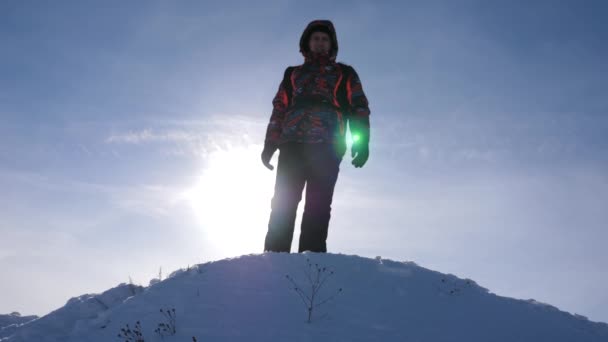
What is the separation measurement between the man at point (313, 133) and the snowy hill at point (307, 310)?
950 millimetres

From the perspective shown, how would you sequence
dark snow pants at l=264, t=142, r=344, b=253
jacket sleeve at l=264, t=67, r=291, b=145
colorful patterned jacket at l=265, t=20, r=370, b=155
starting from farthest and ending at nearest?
jacket sleeve at l=264, t=67, r=291, b=145
colorful patterned jacket at l=265, t=20, r=370, b=155
dark snow pants at l=264, t=142, r=344, b=253

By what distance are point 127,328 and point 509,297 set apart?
376cm

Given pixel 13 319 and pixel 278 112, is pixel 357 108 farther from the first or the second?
pixel 13 319

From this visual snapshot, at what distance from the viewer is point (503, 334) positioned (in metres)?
4.18

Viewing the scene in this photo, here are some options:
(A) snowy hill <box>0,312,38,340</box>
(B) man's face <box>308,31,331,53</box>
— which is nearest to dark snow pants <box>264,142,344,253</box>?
(B) man's face <box>308,31,331,53</box>

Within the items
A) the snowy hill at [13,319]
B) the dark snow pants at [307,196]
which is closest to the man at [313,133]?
the dark snow pants at [307,196]

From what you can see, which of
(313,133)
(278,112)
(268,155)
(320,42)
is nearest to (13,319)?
(268,155)

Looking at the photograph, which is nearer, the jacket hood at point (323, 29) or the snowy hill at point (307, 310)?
the snowy hill at point (307, 310)

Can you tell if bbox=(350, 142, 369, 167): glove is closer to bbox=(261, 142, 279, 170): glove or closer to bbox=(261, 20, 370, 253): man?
bbox=(261, 20, 370, 253): man

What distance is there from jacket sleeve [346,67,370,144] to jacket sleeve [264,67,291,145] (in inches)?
32.8

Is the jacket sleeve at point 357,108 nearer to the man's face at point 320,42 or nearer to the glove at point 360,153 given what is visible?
the glove at point 360,153

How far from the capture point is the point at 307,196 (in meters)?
6.45

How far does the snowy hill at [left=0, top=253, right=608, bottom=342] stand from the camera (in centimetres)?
395

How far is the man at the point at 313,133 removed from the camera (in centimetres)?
637
